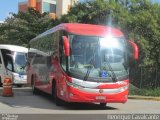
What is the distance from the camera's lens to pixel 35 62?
2520 cm

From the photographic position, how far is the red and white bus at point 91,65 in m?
17.4

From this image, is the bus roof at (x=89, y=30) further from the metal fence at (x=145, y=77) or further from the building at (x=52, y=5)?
the building at (x=52, y=5)

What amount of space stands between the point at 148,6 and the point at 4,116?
22.3m

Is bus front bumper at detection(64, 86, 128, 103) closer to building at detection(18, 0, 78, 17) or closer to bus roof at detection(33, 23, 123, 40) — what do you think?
bus roof at detection(33, 23, 123, 40)

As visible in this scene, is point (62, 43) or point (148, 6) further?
point (148, 6)

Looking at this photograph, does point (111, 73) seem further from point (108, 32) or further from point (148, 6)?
point (148, 6)

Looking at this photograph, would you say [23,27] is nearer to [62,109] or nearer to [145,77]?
[145,77]

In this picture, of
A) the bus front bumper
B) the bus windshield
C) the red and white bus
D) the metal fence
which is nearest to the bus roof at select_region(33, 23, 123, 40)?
the red and white bus

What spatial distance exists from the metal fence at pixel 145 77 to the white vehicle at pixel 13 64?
7.84 m

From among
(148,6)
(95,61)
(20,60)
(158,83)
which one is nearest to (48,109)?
(95,61)

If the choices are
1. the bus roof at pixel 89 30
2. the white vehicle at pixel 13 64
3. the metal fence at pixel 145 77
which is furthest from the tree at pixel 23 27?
the bus roof at pixel 89 30

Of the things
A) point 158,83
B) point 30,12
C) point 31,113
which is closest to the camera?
point 31,113

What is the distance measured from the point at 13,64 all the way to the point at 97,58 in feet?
54.3

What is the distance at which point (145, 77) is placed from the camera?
30.4m
